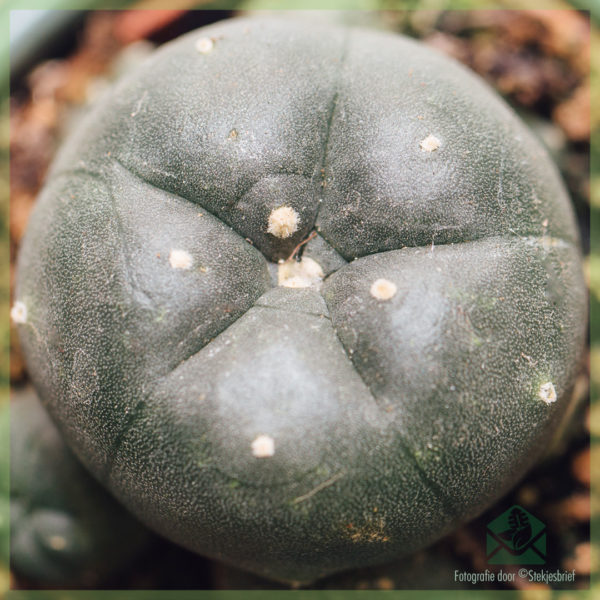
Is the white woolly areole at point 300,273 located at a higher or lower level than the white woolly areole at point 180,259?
lower

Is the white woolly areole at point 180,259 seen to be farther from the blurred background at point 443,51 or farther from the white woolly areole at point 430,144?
the blurred background at point 443,51

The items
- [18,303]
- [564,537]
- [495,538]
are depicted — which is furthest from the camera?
[564,537]

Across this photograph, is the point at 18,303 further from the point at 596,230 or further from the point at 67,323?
the point at 596,230

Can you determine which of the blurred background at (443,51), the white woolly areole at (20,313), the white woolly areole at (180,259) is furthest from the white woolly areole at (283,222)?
the blurred background at (443,51)

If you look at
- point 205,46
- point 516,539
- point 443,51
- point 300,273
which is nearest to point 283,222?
point 300,273

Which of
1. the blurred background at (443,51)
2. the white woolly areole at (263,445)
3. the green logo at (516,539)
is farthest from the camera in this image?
the blurred background at (443,51)

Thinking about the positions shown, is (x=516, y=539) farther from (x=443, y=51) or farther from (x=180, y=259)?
(x=443, y=51)

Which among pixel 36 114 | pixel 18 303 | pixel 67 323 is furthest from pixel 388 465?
pixel 36 114
